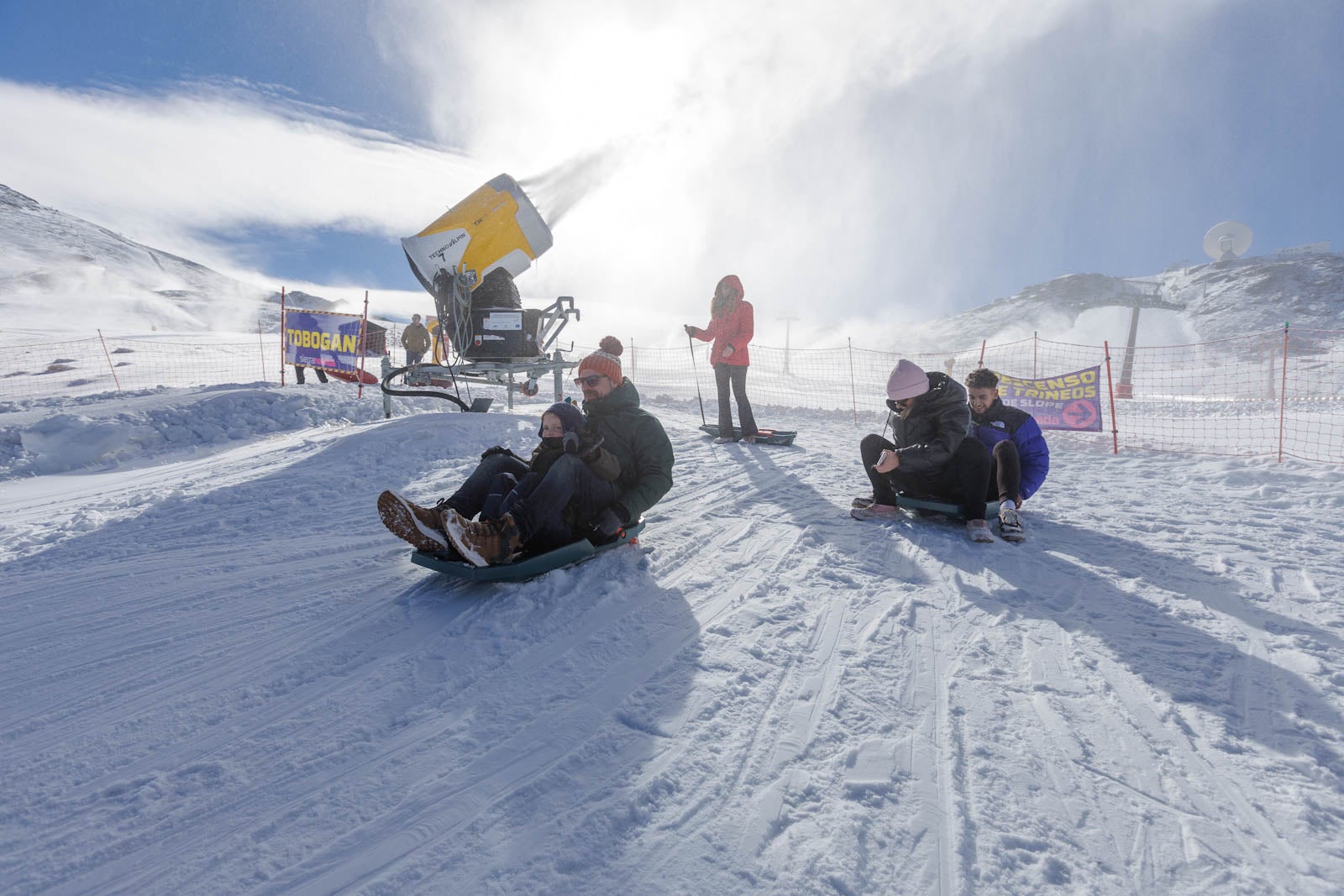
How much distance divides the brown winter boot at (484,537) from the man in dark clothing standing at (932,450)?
100 inches

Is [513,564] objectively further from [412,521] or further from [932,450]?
[932,450]

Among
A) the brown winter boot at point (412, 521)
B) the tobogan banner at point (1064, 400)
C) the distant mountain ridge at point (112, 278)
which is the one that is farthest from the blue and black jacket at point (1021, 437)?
the distant mountain ridge at point (112, 278)

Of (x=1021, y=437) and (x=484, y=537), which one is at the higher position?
(x=1021, y=437)

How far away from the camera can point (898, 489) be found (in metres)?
4.50

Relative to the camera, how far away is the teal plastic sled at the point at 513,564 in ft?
9.53

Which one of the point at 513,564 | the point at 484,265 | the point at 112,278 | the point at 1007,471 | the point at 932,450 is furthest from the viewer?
the point at 112,278

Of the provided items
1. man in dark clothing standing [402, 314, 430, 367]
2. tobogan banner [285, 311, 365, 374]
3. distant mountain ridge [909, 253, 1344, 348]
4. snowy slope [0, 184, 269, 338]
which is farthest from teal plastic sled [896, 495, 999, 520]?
snowy slope [0, 184, 269, 338]

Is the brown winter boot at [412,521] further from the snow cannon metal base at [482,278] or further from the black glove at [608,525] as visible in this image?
the snow cannon metal base at [482,278]

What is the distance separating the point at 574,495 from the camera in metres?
3.21

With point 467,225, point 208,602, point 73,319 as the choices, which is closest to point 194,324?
point 73,319

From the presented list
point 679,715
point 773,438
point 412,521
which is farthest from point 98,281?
point 679,715

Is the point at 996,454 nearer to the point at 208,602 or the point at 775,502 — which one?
the point at 775,502

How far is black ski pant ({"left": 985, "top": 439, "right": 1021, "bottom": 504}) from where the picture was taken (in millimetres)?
4191

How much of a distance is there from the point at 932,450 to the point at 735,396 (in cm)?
361
